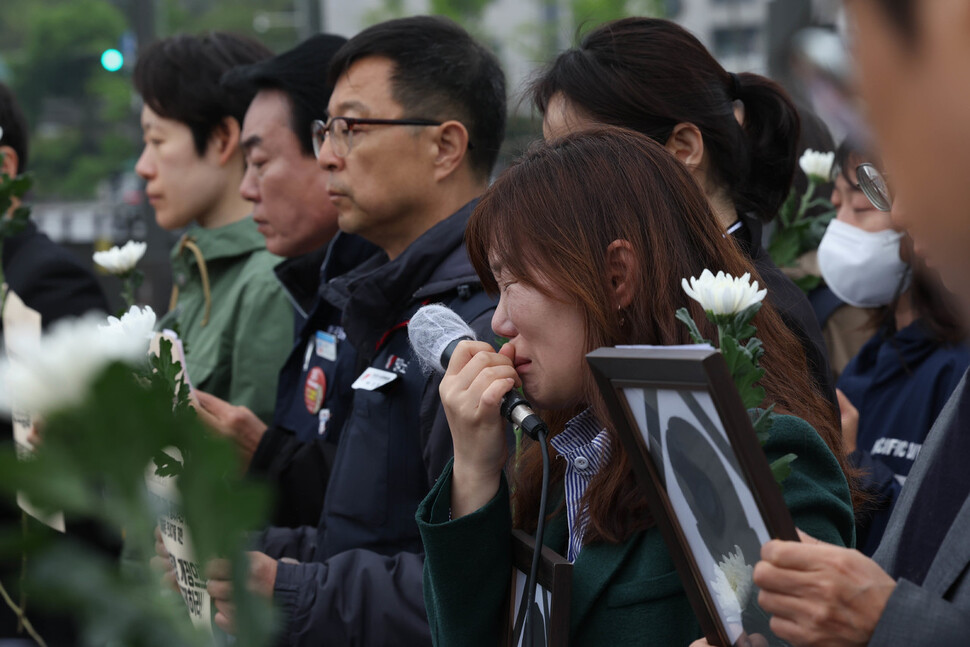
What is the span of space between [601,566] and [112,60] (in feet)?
24.7

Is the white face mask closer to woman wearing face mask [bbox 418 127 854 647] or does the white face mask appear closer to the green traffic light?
woman wearing face mask [bbox 418 127 854 647]

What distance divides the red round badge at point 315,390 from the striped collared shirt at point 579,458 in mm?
1664

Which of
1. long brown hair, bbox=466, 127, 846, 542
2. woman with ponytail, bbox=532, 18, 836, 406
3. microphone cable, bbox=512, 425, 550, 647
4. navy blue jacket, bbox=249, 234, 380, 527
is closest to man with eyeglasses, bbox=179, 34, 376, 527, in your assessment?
navy blue jacket, bbox=249, 234, 380, 527

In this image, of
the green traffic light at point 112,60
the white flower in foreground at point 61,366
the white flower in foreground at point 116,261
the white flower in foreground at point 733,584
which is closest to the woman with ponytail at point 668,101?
the white flower in foreground at point 116,261

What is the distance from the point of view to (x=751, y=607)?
1.37m

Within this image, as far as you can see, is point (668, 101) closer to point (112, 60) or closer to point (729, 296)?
point (729, 296)

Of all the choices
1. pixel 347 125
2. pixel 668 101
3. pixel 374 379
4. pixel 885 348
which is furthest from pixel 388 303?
pixel 885 348

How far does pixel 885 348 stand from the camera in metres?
3.71

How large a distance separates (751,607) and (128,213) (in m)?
10.1

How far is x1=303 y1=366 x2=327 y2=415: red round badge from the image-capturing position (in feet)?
11.7

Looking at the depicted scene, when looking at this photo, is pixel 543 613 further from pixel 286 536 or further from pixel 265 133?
pixel 265 133

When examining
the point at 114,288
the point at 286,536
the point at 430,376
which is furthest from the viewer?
the point at 114,288

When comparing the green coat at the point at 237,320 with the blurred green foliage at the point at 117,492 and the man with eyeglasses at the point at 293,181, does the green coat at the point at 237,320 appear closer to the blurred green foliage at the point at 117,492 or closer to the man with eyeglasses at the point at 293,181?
the man with eyeglasses at the point at 293,181

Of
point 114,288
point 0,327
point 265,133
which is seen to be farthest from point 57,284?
point 114,288
